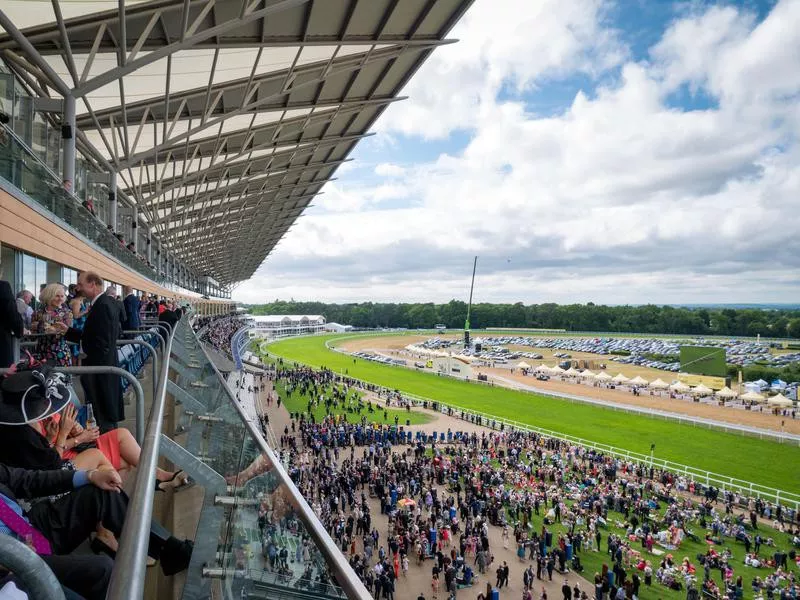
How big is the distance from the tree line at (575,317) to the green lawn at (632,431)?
9847cm

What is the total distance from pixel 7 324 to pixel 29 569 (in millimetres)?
4414

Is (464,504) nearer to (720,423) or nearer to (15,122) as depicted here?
(15,122)

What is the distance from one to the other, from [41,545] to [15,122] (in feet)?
48.1

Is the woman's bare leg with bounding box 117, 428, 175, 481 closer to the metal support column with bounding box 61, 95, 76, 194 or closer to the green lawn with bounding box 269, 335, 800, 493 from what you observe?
the metal support column with bounding box 61, 95, 76, 194

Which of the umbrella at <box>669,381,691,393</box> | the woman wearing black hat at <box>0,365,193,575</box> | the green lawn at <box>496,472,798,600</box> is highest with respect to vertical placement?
the woman wearing black hat at <box>0,365,193,575</box>

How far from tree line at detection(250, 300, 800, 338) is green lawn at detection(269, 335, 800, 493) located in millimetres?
98473

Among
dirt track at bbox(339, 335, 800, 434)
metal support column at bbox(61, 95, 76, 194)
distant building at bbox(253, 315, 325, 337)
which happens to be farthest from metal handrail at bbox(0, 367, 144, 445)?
distant building at bbox(253, 315, 325, 337)

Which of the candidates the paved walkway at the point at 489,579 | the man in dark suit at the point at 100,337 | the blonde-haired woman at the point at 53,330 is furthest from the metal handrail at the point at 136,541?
the paved walkway at the point at 489,579

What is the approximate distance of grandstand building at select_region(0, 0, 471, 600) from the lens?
83.7 inches

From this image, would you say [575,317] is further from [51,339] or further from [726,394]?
[51,339]

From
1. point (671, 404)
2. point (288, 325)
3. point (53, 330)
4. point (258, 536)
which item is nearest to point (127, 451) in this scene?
point (258, 536)

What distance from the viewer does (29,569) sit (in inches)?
36.4

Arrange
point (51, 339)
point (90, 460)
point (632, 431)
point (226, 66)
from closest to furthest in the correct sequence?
point (90, 460), point (51, 339), point (226, 66), point (632, 431)

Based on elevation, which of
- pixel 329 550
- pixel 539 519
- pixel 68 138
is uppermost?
pixel 68 138
